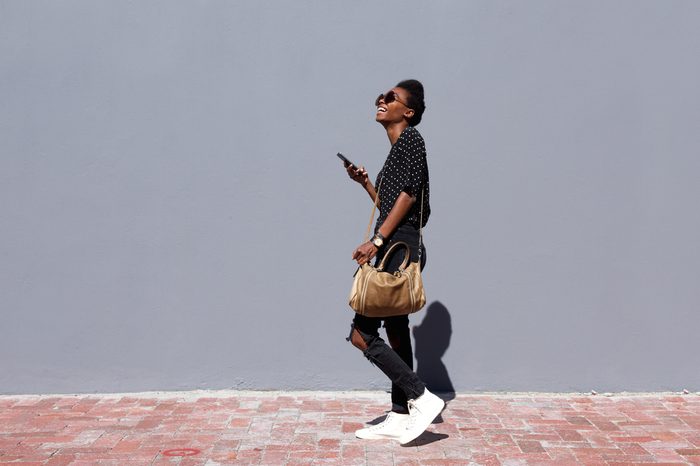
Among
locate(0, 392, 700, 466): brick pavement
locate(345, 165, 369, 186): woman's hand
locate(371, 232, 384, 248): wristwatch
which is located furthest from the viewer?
locate(345, 165, 369, 186): woman's hand

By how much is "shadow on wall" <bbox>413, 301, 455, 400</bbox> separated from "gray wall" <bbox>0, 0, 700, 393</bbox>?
0.04ft

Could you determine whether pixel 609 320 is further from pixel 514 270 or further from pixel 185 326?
pixel 185 326

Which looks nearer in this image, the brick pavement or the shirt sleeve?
the brick pavement

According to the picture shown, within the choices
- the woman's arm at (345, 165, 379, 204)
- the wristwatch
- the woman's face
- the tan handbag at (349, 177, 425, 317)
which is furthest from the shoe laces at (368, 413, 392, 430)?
the woman's face

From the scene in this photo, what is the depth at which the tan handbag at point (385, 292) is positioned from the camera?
404 centimetres

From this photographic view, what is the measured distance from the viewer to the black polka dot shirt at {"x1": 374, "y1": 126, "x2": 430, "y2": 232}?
4.21 metres

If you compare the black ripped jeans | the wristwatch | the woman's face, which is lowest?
the black ripped jeans

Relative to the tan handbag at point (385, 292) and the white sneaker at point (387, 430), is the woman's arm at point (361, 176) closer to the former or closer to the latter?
the tan handbag at point (385, 292)

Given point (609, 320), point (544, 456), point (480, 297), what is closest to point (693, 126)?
point (609, 320)

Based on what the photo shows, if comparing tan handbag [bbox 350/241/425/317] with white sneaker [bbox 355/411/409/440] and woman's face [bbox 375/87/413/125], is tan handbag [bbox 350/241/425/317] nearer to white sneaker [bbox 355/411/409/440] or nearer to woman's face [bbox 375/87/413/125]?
white sneaker [bbox 355/411/409/440]

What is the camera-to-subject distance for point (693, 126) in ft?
17.0

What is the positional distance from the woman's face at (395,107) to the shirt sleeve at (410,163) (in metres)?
0.18

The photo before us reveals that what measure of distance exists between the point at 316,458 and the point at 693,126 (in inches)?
118

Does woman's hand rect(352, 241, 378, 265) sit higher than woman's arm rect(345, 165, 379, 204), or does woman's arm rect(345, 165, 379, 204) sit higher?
woman's arm rect(345, 165, 379, 204)
